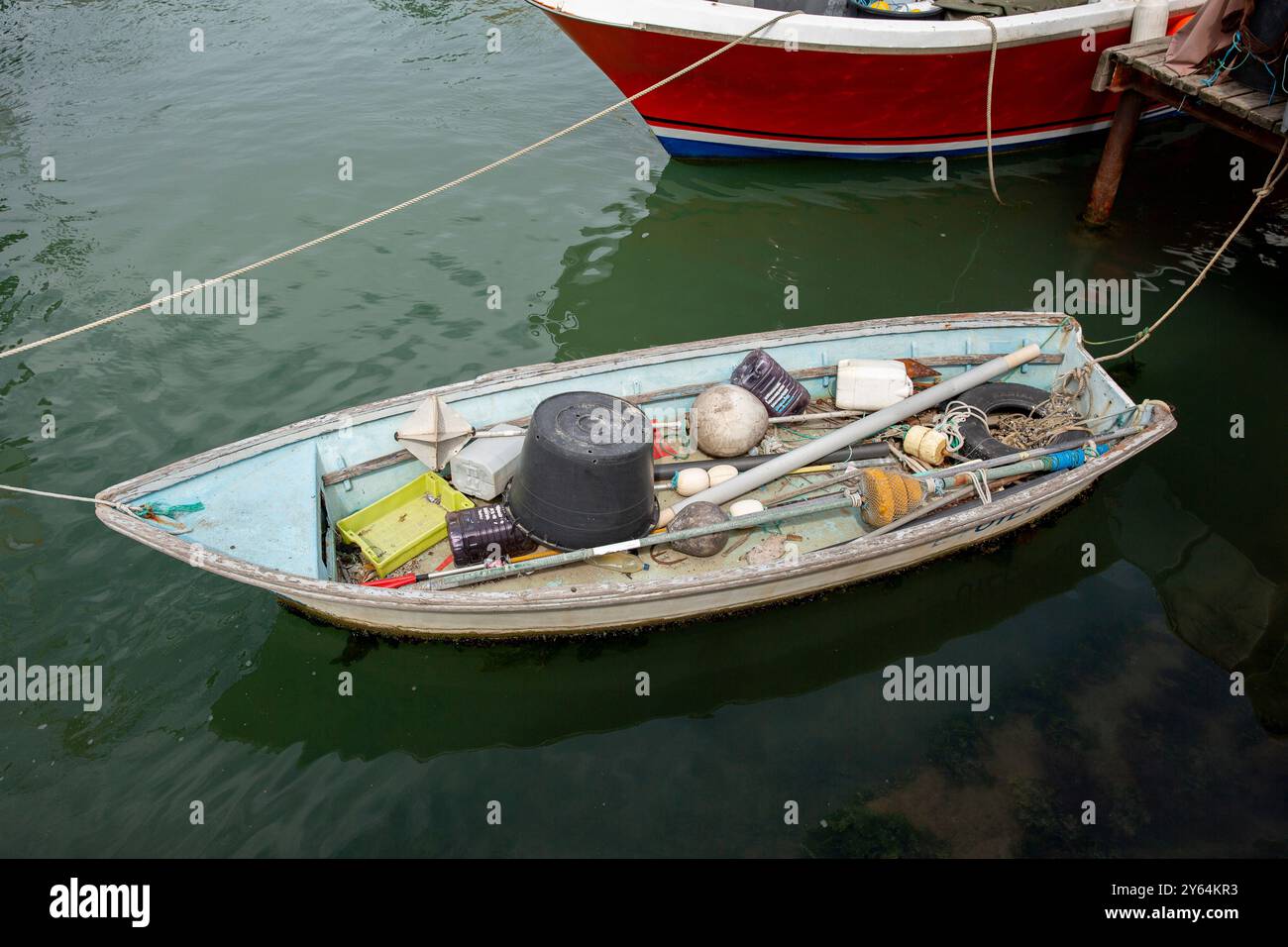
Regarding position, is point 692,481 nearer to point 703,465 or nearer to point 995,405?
point 703,465

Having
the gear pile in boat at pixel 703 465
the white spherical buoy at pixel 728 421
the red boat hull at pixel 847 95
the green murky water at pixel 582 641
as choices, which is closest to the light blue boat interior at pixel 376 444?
the gear pile in boat at pixel 703 465

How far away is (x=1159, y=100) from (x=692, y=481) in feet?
25.6

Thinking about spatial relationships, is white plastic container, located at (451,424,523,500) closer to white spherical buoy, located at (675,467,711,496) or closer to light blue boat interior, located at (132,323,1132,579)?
light blue boat interior, located at (132,323,1132,579)

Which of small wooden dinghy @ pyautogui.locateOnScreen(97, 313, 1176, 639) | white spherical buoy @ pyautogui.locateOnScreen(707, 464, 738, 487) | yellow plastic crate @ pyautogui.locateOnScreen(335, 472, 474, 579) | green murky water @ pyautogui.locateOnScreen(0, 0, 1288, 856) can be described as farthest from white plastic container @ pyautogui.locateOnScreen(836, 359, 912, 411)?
yellow plastic crate @ pyautogui.locateOnScreen(335, 472, 474, 579)

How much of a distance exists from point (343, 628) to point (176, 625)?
1190mm

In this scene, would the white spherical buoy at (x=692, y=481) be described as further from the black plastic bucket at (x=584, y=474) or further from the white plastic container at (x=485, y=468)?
the white plastic container at (x=485, y=468)

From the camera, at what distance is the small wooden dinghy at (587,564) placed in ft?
19.7

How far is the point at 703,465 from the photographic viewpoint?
7.49 m

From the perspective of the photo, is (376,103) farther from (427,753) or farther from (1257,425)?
(1257,425)

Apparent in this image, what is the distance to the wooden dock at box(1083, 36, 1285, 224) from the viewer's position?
30.1 feet

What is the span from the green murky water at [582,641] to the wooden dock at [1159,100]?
74cm

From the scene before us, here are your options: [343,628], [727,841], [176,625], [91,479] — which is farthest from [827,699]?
[91,479]

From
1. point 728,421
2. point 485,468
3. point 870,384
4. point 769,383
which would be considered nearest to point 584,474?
point 485,468

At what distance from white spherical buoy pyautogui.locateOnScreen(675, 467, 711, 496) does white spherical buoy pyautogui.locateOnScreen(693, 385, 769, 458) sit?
33 centimetres
